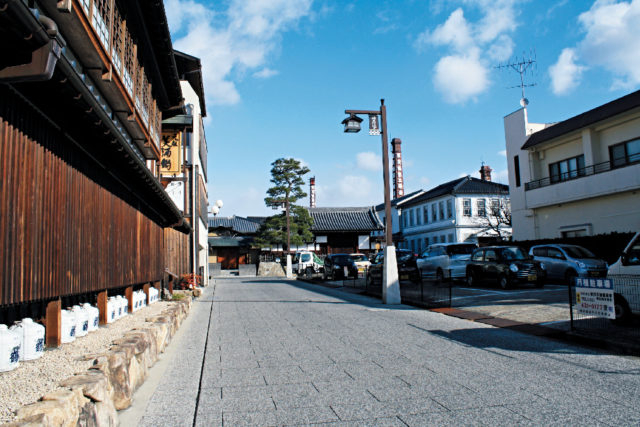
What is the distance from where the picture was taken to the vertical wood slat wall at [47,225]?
4984mm

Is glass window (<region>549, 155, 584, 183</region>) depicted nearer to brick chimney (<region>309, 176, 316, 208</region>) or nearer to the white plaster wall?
the white plaster wall

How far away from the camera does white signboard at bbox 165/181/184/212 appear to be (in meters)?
22.2

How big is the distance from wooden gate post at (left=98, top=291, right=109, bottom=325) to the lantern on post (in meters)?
9.72

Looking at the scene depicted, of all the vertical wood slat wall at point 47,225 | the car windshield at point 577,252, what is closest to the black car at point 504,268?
the car windshield at point 577,252

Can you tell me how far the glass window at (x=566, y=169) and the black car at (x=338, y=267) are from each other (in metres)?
13.2

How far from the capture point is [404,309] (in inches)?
539

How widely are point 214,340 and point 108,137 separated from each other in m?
4.21

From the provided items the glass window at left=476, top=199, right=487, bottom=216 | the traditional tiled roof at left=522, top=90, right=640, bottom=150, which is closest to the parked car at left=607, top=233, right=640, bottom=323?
the traditional tiled roof at left=522, top=90, right=640, bottom=150

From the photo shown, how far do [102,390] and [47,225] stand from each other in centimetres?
289

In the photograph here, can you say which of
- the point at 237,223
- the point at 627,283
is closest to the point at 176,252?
the point at 627,283

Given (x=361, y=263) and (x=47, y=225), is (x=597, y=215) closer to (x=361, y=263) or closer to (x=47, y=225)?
(x=361, y=263)

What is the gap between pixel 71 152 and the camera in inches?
273

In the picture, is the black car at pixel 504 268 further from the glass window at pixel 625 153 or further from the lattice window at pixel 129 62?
the lattice window at pixel 129 62

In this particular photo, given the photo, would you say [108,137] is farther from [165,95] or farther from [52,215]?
[165,95]
